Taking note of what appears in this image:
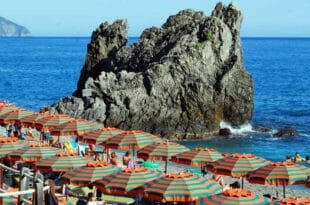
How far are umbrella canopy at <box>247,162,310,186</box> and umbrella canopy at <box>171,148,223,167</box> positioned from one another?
9.66 feet

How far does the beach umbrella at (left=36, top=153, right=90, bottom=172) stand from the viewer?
22406 millimetres

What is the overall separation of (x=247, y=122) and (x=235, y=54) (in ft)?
22.7

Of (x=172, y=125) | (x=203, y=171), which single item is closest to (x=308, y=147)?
(x=172, y=125)

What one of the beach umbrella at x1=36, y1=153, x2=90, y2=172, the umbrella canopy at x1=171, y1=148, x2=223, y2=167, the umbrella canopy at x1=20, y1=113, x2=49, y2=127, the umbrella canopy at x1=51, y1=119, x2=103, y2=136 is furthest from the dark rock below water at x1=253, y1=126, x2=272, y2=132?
the beach umbrella at x1=36, y1=153, x2=90, y2=172

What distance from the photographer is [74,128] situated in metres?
31.9

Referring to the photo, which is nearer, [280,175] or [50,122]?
[280,175]

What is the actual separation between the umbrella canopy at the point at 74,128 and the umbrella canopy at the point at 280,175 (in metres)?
12.2

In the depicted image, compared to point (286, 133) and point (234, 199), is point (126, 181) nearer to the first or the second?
point (234, 199)

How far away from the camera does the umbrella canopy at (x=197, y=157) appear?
24.9 m

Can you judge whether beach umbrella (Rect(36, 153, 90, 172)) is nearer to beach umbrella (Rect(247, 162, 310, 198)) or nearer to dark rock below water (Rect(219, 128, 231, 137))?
beach umbrella (Rect(247, 162, 310, 198))

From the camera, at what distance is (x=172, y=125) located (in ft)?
172

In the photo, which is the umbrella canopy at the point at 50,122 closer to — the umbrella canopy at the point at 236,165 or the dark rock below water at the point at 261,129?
the umbrella canopy at the point at 236,165

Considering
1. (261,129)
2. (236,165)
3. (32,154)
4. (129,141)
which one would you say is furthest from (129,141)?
(261,129)

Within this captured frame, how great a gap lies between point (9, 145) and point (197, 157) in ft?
26.5
